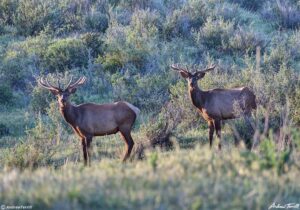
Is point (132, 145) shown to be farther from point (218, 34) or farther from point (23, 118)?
point (218, 34)

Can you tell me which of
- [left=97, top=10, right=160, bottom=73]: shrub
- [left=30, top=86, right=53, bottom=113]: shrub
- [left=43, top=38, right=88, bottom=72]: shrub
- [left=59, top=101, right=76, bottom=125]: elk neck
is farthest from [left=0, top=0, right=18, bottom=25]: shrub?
[left=59, top=101, right=76, bottom=125]: elk neck

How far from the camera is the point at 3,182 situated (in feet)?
24.2

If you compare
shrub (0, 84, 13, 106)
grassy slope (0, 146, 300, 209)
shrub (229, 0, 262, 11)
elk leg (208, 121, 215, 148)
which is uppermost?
grassy slope (0, 146, 300, 209)

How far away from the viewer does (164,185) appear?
7.10 meters

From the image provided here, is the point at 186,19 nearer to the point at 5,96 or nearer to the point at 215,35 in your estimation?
the point at 215,35

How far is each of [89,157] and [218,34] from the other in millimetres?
10549

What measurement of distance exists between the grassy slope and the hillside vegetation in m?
0.01

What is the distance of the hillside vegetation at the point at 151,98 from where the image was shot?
7.09m

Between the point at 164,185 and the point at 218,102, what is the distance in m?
7.54

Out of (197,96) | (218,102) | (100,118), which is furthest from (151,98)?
(100,118)

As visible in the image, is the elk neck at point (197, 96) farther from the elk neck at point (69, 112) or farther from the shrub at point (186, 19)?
the shrub at point (186, 19)

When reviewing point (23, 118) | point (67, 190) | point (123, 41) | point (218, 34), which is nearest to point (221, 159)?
point (67, 190)

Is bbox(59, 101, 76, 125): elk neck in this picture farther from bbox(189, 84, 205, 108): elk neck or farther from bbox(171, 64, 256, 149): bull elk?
bbox(189, 84, 205, 108): elk neck

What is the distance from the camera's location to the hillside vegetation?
7.09 metres
